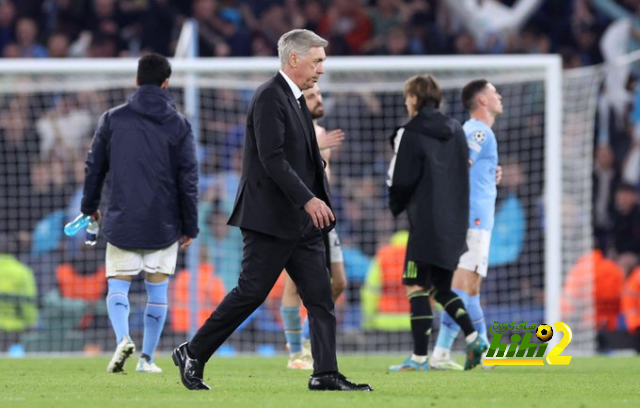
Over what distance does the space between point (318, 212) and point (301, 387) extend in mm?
1328

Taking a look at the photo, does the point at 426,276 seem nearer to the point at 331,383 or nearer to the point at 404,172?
the point at 404,172

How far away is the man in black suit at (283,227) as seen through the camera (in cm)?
743

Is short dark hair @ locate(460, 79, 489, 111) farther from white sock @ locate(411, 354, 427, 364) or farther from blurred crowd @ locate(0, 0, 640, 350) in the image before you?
blurred crowd @ locate(0, 0, 640, 350)

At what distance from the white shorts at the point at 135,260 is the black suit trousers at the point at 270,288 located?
2117 mm

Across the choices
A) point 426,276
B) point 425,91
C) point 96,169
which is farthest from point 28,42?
point 426,276

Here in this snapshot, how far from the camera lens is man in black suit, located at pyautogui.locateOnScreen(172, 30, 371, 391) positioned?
743cm

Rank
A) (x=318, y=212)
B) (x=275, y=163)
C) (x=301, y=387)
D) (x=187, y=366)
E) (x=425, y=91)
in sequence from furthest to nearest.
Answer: (x=425, y=91) → (x=301, y=387) → (x=187, y=366) → (x=275, y=163) → (x=318, y=212)

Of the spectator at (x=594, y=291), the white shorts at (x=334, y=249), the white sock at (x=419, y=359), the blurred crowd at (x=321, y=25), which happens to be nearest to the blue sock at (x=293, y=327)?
the white shorts at (x=334, y=249)

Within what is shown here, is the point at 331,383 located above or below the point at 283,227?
below

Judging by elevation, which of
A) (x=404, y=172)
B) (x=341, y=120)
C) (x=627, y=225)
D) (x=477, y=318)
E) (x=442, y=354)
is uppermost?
(x=341, y=120)

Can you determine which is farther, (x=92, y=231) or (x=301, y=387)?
(x=92, y=231)

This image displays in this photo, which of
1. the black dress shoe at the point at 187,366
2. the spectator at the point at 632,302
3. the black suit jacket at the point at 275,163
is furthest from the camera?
the spectator at the point at 632,302

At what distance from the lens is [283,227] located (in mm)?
7457

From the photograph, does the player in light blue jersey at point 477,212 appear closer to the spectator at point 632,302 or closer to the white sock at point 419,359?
the white sock at point 419,359
